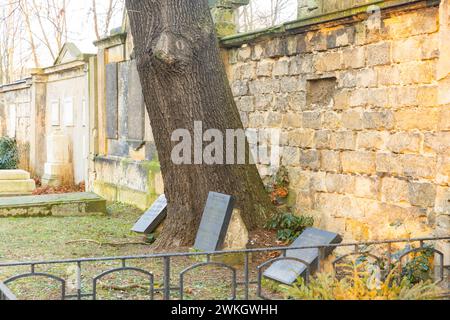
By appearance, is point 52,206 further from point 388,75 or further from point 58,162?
point 388,75

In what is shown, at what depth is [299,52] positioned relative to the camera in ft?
28.4

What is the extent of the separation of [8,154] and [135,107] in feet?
27.3

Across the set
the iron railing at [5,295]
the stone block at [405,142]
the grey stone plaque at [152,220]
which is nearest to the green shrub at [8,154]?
the grey stone plaque at [152,220]

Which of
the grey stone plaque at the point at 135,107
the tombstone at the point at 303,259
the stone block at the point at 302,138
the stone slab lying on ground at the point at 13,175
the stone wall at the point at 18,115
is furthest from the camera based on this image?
the stone wall at the point at 18,115

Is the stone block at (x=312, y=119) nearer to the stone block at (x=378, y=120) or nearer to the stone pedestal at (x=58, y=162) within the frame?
the stone block at (x=378, y=120)

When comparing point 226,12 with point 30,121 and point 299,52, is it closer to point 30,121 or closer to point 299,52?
point 299,52

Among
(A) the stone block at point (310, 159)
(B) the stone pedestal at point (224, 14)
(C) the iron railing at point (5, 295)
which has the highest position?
(B) the stone pedestal at point (224, 14)

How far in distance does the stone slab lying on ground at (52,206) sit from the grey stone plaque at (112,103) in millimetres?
1966

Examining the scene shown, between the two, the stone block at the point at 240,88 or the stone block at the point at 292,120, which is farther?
the stone block at the point at 240,88

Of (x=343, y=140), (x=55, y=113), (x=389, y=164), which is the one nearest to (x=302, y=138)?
(x=343, y=140)

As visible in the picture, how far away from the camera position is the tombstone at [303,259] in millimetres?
6596

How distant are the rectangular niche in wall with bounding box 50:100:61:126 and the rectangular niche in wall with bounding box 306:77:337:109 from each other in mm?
9454
